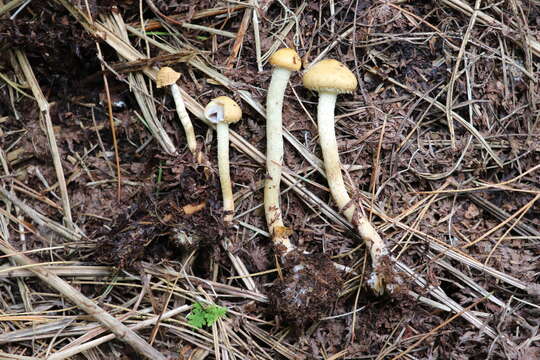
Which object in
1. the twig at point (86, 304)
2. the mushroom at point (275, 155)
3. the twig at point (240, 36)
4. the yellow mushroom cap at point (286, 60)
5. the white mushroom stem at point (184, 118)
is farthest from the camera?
the twig at point (240, 36)

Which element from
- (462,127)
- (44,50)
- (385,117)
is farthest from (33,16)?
(462,127)

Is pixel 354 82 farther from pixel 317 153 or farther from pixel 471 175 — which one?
pixel 471 175

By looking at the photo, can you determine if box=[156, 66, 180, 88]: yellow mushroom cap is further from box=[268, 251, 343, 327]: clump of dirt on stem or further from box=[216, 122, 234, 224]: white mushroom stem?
box=[268, 251, 343, 327]: clump of dirt on stem

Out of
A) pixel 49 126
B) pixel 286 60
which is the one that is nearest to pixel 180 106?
pixel 286 60

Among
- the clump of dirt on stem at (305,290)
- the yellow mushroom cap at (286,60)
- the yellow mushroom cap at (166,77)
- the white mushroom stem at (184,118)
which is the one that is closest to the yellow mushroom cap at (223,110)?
the white mushroom stem at (184,118)

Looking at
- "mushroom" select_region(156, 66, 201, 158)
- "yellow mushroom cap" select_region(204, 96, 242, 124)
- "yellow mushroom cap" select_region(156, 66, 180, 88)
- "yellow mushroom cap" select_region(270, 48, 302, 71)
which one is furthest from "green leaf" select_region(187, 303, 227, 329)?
"yellow mushroom cap" select_region(270, 48, 302, 71)

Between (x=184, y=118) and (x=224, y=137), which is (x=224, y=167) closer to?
(x=224, y=137)

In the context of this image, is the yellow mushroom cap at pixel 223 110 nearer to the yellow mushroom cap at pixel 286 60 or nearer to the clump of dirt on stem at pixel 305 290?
the yellow mushroom cap at pixel 286 60
